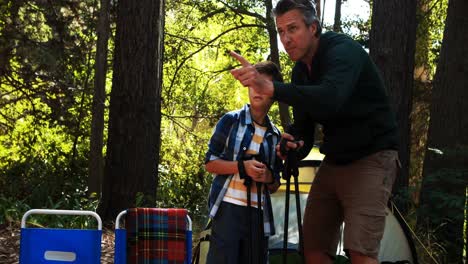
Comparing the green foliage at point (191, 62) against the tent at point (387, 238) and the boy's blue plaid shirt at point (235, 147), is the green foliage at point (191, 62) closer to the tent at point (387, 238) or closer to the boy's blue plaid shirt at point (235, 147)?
the tent at point (387, 238)

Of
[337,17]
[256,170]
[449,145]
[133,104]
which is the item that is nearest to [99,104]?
[133,104]

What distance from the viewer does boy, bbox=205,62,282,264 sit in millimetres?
3693

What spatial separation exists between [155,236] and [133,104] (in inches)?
155

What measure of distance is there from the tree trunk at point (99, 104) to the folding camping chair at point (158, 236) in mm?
6469

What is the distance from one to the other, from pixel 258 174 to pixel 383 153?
624 mm

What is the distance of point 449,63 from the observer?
27.5 feet

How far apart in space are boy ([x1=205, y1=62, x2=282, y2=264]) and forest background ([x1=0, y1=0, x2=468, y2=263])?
1010 mm

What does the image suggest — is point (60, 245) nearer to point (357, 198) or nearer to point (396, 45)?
point (357, 198)

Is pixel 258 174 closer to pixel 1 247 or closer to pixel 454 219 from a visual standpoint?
pixel 454 219

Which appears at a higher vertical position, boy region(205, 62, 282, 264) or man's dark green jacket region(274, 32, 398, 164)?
man's dark green jacket region(274, 32, 398, 164)

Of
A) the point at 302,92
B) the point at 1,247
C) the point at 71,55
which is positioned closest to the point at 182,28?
the point at 71,55

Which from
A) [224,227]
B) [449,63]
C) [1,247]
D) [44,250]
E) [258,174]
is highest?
[449,63]

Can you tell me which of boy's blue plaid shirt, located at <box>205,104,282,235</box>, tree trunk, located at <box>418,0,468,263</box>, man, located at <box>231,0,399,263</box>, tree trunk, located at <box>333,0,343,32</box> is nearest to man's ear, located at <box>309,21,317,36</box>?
man, located at <box>231,0,399,263</box>

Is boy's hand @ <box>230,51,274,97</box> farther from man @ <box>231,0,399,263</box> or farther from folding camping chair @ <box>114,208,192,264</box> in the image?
folding camping chair @ <box>114,208,192,264</box>
